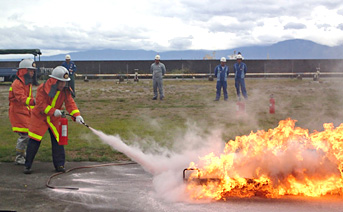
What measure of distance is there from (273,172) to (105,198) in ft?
8.02

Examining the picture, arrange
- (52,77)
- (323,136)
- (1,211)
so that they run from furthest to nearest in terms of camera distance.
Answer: (52,77) < (323,136) < (1,211)

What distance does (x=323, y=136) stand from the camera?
6180 mm

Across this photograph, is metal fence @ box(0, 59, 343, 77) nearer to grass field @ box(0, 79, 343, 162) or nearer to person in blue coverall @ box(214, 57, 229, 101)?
grass field @ box(0, 79, 343, 162)

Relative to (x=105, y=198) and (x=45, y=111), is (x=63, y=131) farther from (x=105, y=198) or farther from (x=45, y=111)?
(x=105, y=198)

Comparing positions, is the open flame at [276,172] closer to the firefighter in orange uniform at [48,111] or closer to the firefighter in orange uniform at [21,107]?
the firefighter in orange uniform at [48,111]

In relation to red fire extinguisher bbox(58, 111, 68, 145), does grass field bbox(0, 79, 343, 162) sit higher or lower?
lower

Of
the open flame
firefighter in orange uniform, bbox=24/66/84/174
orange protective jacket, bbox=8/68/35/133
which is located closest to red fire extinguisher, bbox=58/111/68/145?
firefighter in orange uniform, bbox=24/66/84/174

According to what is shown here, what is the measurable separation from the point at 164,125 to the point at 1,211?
700 centimetres

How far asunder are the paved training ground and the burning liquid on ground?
236mm

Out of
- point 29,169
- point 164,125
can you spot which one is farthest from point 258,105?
point 29,169

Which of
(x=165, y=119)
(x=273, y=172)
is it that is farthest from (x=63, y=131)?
(x=165, y=119)

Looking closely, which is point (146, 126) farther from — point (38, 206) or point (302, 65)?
point (302, 65)

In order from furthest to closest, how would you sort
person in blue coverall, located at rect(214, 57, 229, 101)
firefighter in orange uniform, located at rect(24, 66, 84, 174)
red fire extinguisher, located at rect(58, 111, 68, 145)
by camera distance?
person in blue coverall, located at rect(214, 57, 229, 101), red fire extinguisher, located at rect(58, 111, 68, 145), firefighter in orange uniform, located at rect(24, 66, 84, 174)

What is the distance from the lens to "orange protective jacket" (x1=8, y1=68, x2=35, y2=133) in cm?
740
